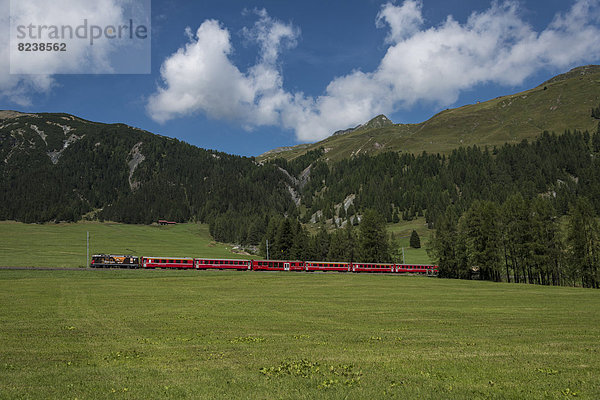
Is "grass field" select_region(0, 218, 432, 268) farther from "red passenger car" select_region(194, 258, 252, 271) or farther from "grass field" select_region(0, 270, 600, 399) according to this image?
"grass field" select_region(0, 270, 600, 399)

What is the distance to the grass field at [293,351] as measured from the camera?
10328 millimetres

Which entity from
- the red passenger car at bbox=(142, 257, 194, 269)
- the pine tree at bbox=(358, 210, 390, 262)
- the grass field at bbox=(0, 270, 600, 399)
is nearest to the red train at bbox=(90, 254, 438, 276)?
the red passenger car at bbox=(142, 257, 194, 269)

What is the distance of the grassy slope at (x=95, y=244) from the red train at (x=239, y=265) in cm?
2189

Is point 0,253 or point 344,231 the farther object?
point 344,231

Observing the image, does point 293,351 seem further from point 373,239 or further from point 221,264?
point 373,239

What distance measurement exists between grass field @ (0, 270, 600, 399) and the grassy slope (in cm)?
8068

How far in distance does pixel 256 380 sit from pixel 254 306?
58.5 feet

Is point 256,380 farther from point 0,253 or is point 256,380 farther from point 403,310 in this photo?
point 0,253

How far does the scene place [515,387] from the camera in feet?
34.5

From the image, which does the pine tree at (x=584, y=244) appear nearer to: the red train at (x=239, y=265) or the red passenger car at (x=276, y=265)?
the red train at (x=239, y=265)

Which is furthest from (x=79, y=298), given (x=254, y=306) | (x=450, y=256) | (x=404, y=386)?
(x=450, y=256)

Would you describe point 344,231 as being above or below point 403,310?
above

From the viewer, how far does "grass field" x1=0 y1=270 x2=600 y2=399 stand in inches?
407

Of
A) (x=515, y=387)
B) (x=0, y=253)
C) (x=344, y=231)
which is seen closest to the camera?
(x=515, y=387)
